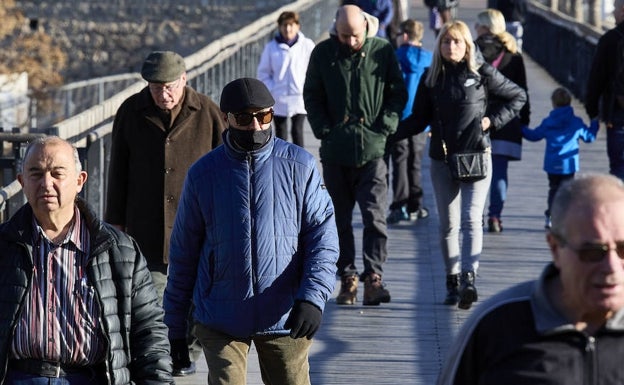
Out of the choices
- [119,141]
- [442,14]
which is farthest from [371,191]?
[442,14]

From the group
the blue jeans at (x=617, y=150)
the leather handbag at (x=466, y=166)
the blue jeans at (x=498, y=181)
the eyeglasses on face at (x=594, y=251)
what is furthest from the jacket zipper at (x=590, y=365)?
the blue jeans at (x=498, y=181)

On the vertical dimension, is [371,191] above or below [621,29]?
below

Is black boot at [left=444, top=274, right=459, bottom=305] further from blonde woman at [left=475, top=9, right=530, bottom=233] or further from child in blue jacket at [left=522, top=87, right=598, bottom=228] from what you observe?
child in blue jacket at [left=522, top=87, right=598, bottom=228]

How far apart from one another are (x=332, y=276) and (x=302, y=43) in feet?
27.8

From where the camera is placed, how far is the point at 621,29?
36.1ft

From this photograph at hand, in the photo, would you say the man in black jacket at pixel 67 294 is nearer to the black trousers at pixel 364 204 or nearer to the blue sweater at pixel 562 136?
the black trousers at pixel 364 204

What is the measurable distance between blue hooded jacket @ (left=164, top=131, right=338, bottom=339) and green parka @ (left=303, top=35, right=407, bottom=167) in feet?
10.9

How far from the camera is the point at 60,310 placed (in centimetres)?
520

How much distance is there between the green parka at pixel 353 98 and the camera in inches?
383

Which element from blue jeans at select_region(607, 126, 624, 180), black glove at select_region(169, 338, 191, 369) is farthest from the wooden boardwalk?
black glove at select_region(169, 338, 191, 369)

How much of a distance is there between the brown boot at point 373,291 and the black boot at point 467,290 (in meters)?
0.48

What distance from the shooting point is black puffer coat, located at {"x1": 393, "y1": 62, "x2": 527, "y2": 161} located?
31.7 feet

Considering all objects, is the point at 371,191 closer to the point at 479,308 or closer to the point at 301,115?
the point at 301,115

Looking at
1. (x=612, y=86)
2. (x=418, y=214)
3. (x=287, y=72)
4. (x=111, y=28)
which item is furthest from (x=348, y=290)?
(x=111, y=28)
